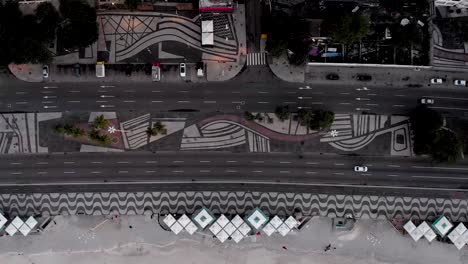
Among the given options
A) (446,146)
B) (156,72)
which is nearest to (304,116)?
(446,146)

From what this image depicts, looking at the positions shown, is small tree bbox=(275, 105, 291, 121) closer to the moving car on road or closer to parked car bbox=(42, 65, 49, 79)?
the moving car on road

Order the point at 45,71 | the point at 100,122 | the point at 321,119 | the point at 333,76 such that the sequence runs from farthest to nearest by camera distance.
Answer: the point at 333,76
the point at 45,71
the point at 100,122
the point at 321,119

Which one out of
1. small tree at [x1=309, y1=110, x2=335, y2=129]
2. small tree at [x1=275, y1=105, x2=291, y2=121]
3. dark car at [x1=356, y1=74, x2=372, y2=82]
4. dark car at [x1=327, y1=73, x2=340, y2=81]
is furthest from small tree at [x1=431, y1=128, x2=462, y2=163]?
small tree at [x1=275, y1=105, x2=291, y2=121]

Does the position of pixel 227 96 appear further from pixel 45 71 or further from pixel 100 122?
pixel 45 71

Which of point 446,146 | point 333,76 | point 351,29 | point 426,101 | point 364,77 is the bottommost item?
point 446,146

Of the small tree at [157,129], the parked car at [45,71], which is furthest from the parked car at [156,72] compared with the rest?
the parked car at [45,71]
